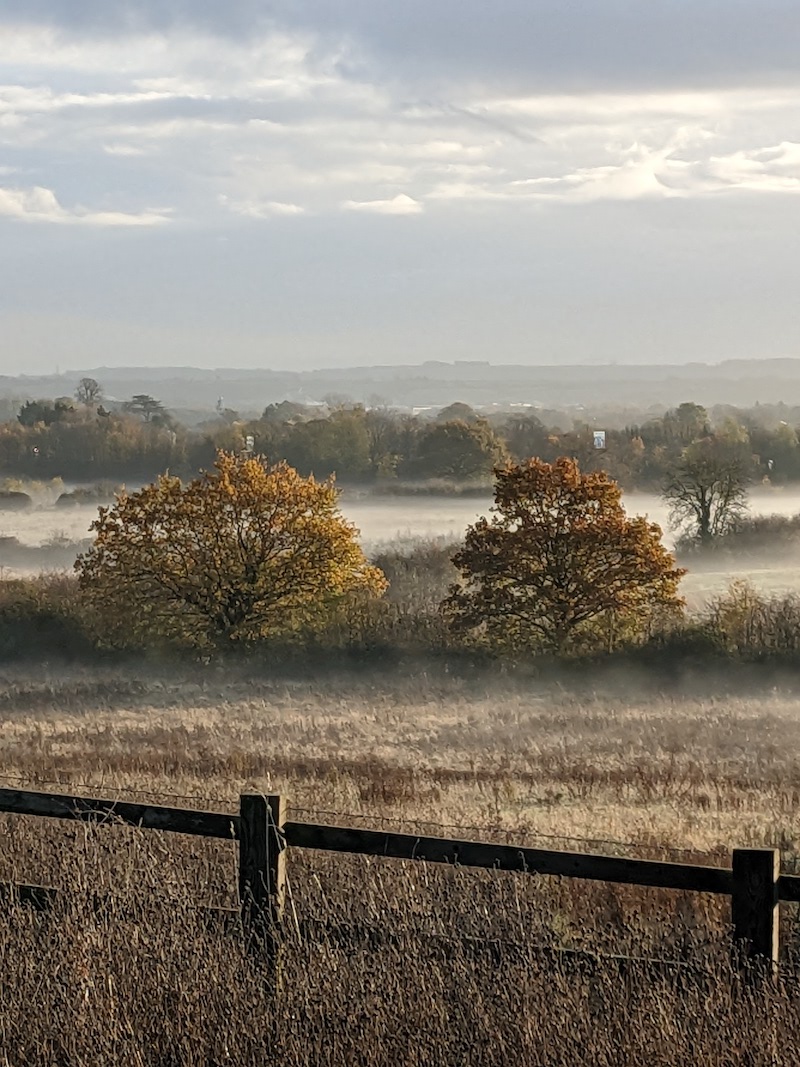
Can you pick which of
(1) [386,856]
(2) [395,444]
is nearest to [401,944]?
(1) [386,856]

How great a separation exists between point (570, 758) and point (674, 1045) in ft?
78.2

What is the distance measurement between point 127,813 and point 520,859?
8.00 feet

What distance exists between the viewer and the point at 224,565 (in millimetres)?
48438

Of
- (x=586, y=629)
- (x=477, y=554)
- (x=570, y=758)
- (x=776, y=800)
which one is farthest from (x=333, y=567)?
(x=776, y=800)

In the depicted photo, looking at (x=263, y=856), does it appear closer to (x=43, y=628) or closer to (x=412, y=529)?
(x=43, y=628)

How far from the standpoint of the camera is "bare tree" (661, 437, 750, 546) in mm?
75438

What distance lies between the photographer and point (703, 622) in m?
47.2

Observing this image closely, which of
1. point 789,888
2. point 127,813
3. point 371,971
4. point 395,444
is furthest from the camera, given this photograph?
point 395,444

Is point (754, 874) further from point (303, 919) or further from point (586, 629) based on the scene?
point (586, 629)

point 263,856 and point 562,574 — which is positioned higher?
point 263,856

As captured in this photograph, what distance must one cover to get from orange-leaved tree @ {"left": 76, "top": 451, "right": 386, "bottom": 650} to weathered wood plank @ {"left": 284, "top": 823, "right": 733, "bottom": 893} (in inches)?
1536

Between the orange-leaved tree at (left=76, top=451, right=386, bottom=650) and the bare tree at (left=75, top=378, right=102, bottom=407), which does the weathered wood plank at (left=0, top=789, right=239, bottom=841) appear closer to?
the orange-leaved tree at (left=76, top=451, right=386, bottom=650)

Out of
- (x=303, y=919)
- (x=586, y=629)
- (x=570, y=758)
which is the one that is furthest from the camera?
(x=586, y=629)

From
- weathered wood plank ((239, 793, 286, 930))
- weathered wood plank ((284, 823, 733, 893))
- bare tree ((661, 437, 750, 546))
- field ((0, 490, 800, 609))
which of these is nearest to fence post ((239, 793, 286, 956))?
weathered wood plank ((239, 793, 286, 930))
